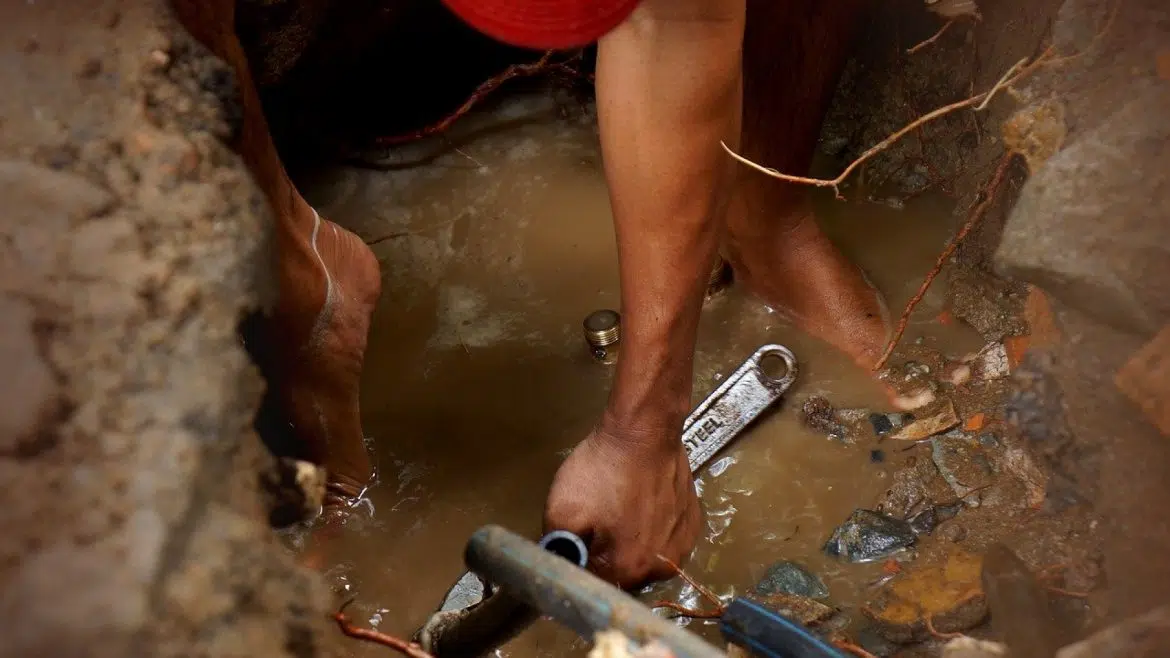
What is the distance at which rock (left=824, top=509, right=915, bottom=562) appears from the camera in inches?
52.0

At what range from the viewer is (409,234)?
6.87 feet

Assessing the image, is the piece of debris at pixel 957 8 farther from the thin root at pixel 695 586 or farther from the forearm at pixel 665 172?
the thin root at pixel 695 586

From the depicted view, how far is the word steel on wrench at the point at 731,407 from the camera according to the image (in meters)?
1.54

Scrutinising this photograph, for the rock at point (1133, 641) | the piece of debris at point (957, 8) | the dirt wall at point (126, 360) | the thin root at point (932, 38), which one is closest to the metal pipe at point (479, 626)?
the dirt wall at point (126, 360)

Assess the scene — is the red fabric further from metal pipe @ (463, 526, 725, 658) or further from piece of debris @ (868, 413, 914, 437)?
piece of debris @ (868, 413, 914, 437)

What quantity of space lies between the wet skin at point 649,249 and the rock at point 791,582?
0.14m

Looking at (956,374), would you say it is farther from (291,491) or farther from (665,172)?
(291,491)

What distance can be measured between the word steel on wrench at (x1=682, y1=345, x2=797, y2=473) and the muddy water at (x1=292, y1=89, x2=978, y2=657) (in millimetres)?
32

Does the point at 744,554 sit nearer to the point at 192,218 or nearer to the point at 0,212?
the point at 192,218

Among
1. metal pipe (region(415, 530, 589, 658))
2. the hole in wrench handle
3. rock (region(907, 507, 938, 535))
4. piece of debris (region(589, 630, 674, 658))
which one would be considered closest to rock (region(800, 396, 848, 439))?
rock (region(907, 507, 938, 535))

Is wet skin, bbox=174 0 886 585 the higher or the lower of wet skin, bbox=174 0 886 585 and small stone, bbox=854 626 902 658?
the higher

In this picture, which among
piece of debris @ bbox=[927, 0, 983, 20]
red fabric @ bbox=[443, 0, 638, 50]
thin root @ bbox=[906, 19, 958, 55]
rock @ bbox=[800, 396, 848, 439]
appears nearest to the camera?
red fabric @ bbox=[443, 0, 638, 50]

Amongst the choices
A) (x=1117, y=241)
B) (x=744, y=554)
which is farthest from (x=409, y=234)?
(x=1117, y=241)

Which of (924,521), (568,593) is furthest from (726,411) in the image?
(568,593)
